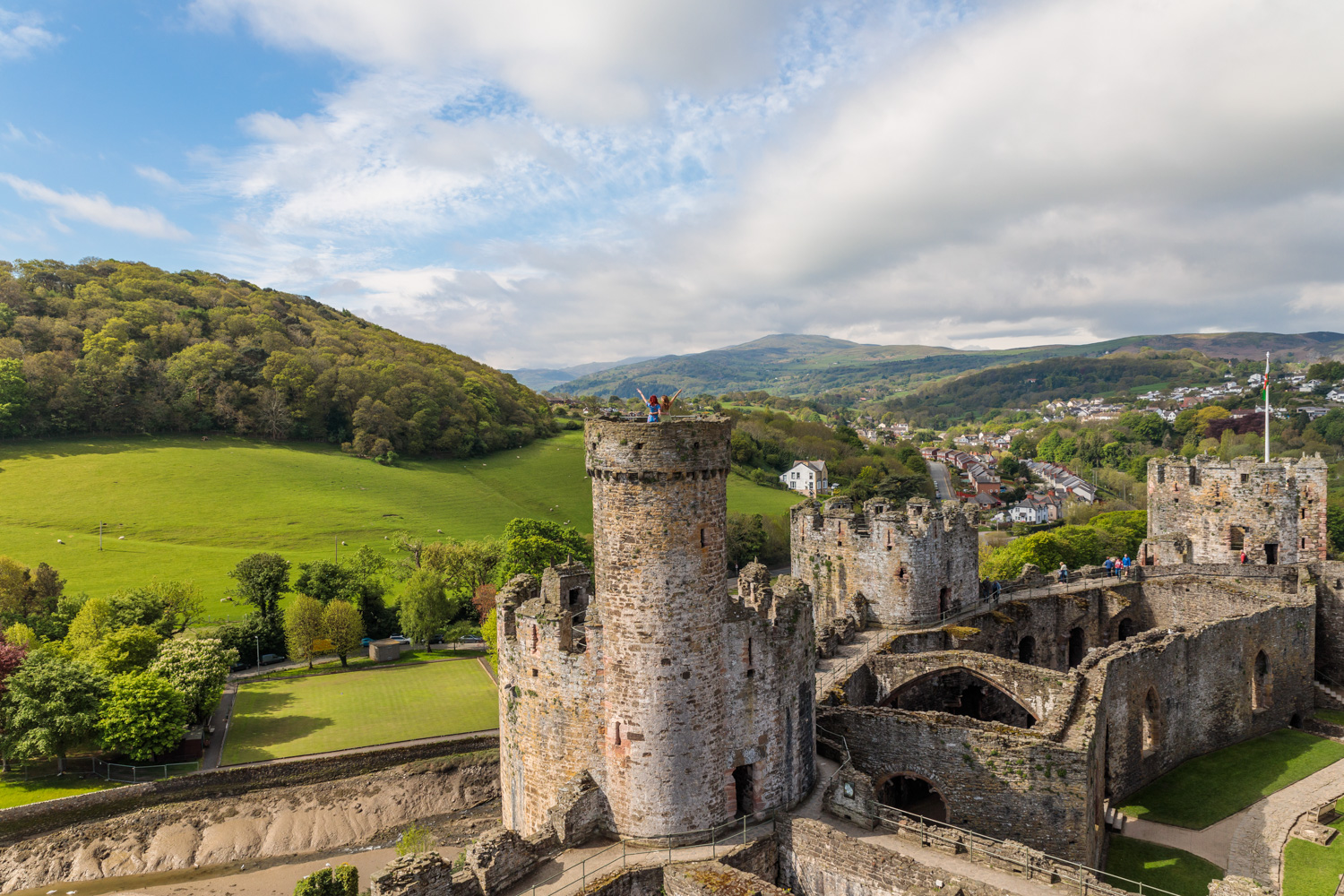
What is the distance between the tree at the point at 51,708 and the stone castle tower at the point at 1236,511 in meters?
48.4

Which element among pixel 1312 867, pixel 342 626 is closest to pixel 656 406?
pixel 1312 867

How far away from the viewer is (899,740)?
60.6ft

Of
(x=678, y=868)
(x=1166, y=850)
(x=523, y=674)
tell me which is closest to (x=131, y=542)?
(x=523, y=674)

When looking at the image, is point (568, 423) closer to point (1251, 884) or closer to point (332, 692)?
point (332, 692)

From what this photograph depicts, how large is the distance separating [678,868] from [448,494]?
226ft

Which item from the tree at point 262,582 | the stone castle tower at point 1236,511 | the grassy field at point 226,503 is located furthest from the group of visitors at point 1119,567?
the tree at point 262,582

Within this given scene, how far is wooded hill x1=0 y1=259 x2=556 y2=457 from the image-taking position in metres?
76.1

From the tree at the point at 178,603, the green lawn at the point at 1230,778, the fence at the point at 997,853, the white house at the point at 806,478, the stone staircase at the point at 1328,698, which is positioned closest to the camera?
the fence at the point at 997,853

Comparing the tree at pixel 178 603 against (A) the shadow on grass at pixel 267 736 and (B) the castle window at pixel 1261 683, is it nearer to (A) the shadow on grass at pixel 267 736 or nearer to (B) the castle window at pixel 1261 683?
(A) the shadow on grass at pixel 267 736

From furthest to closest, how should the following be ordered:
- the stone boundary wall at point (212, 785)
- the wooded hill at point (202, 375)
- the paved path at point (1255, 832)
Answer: the wooded hill at point (202, 375) → the stone boundary wall at point (212, 785) → the paved path at point (1255, 832)

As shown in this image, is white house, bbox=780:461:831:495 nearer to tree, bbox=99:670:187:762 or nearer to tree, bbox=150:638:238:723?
tree, bbox=150:638:238:723

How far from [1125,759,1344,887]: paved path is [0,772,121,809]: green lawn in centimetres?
4021

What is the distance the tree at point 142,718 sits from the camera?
103ft

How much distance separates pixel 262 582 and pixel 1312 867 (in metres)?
54.4
